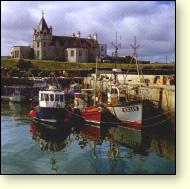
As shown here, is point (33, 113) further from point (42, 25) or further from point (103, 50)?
point (42, 25)

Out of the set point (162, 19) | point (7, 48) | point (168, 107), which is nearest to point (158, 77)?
point (168, 107)

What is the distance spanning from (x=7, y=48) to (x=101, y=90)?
260 cm

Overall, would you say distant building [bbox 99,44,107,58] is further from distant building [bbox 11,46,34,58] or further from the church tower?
distant building [bbox 11,46,34,58]

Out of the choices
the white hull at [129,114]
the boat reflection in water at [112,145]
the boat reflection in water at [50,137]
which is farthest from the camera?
the white hull at [129,114]

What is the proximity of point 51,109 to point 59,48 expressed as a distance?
1519 mm

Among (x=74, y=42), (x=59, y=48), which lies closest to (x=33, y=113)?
(x=59, y=48)

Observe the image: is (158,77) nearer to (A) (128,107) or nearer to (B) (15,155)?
(A) (128,107)

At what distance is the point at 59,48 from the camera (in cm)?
587

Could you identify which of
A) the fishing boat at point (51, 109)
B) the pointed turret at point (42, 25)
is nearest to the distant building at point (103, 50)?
the pointed turret at point (42, 25)

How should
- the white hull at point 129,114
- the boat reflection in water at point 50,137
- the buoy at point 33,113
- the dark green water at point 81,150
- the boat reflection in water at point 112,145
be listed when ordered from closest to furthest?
the dark green water at point 81,150, the boat reflection in water at point 112,145, the boat reflection in water at point 50,137, the white hull at point 129,114, the buoy at point 33,113

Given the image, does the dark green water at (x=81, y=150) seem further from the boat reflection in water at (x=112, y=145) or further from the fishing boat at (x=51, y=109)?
the fishing boat at (x=51, y=109)

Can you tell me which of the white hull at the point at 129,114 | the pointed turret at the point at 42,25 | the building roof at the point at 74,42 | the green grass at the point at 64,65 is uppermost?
the pointed turret at the point at 42,25

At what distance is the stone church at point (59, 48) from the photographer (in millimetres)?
5613

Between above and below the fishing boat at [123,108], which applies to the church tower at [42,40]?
above
